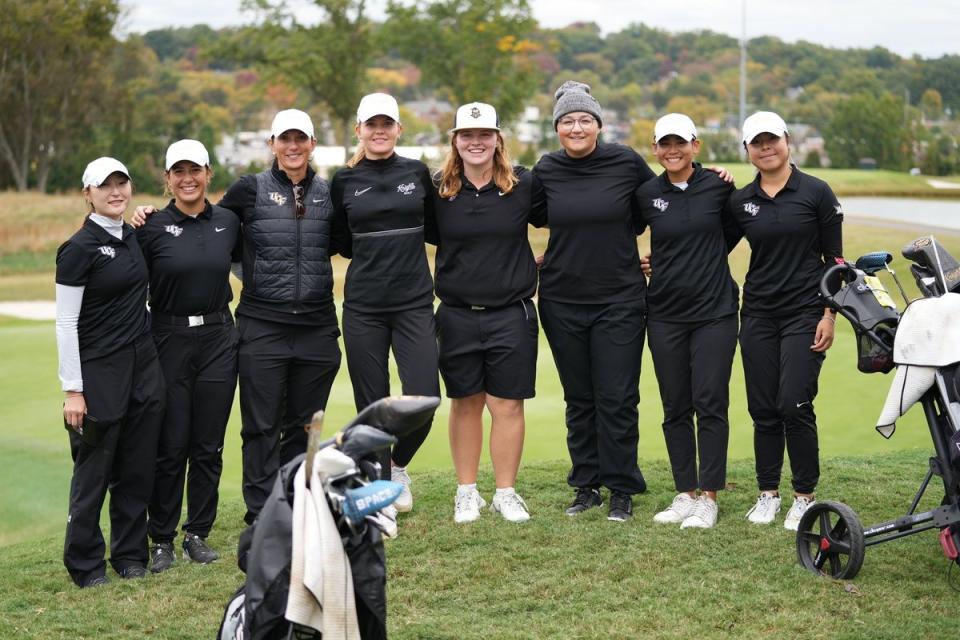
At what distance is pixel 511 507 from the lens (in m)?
6.27

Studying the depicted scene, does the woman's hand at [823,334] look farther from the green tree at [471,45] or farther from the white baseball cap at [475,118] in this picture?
the green tree at [471,45]

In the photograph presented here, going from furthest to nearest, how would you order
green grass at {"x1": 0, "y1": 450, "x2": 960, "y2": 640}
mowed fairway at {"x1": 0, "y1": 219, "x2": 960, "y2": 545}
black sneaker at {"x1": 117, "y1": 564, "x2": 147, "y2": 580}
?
mowed fairway at {"x1": 0, "y1": 219, "x2": 960, "y2": 545} → black sneaker at {"x1": 117, "y1": 564, "x2": 147, "y2": 580} → green grass at {"x1": 0, "y1": 450, "x2": 960, "y2": 640}

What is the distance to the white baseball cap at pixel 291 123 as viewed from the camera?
5.93 m

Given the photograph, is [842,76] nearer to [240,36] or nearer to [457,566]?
[240,36]

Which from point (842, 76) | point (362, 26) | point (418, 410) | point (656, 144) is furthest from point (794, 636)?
point (842, 76)

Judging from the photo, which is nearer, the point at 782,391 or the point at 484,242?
the point at 782,391

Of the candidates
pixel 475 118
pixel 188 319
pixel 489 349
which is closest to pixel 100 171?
pixel 188 319

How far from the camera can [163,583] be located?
546cm

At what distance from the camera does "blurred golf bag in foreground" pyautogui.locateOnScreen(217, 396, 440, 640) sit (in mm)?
3309

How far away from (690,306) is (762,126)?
3.00 feet

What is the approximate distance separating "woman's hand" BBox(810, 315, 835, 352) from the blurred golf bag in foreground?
2.85 m

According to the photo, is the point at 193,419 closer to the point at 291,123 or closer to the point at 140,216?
the point at 140,216

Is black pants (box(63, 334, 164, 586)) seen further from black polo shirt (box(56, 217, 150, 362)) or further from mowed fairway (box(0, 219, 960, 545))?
mowed fairway (box(0, 219, 960, 545))

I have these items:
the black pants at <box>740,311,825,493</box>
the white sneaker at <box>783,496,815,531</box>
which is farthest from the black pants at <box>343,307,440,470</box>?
the white sneaker at <box>783,496,815,531</box>
